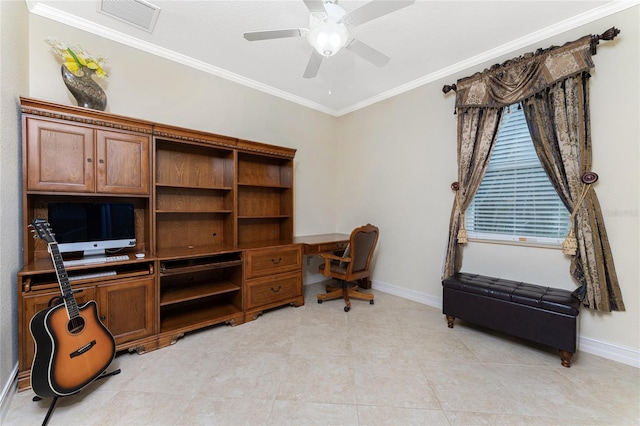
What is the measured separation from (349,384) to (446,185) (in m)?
2.41

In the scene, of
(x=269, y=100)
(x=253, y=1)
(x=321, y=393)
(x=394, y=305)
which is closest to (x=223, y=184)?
(x=269, y=100)

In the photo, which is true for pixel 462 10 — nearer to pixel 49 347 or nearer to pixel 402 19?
pixel 402 19

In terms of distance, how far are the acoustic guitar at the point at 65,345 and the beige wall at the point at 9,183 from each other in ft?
0.71

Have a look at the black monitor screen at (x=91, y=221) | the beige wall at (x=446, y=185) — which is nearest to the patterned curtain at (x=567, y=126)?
the beige wall at (x=446, y=185)

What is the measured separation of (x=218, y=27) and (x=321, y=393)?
10.4 feet

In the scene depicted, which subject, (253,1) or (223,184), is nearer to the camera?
(253,1)

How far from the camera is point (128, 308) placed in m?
2.04

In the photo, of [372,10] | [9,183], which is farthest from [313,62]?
[9,183]

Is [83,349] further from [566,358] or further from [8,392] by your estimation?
[566,358]

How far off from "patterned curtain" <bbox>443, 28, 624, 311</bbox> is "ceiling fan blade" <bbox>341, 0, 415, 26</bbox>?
5.33 feet

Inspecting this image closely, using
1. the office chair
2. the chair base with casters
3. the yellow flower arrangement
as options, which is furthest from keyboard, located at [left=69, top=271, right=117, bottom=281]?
the chair base with casters

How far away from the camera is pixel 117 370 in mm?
1825

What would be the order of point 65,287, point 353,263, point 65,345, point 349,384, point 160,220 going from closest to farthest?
point 65,345 → point 65,287 → point 349,384 → point 160,220 → point 353,263

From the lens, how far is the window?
7.65 feet
